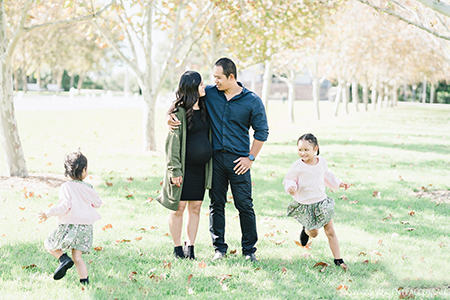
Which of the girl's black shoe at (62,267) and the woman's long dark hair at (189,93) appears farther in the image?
the woman's long dark hair at (189,93)

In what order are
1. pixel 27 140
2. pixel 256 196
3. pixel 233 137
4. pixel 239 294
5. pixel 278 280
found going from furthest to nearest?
pixel 27 140
pixel 256 196
pixel 233 137
pixel 278 280
pixel 239 294

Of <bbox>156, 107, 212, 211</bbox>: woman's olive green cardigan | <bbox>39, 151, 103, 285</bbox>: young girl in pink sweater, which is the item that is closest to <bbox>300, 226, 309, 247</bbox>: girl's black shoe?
<bbox>156, 107, 212, 211</bbox>: woman's olive green cardigan

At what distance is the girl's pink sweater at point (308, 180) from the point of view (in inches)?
183

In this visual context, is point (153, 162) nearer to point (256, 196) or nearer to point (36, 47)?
point (256, 196)

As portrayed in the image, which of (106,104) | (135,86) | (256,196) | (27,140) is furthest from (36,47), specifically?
(135,86)

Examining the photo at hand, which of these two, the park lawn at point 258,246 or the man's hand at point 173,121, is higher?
the man's hand at point 173,121

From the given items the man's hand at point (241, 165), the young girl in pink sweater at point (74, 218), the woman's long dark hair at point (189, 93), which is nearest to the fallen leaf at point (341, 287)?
the man's hand at point (241, 165)

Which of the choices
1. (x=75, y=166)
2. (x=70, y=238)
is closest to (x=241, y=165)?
(x=75, y=166)

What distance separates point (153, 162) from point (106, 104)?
2496cm

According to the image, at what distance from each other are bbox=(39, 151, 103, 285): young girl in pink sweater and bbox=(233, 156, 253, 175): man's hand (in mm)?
1418

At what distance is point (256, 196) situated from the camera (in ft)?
26.7

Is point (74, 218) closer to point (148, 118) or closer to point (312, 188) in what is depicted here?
point (312, 188)

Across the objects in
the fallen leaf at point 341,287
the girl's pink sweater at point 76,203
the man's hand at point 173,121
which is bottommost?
the fallen leaf at point 341,287

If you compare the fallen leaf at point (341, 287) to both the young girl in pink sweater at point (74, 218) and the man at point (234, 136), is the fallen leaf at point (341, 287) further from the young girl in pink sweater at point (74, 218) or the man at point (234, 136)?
the young girl in pink sweater at point (74, 218)
